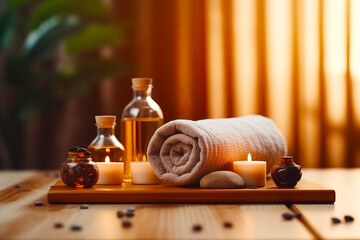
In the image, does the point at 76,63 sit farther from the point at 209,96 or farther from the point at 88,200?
the point at 88,200

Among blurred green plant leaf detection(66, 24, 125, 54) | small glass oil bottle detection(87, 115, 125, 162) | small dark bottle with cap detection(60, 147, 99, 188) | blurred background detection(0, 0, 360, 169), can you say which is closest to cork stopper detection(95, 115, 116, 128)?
small glass oil bottle detection(87, 115, 125, 162)

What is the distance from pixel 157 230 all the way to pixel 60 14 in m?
2.05

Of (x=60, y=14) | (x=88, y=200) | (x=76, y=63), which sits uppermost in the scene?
(x=60, y=14)

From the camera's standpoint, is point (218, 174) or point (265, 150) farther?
point (265, 150)

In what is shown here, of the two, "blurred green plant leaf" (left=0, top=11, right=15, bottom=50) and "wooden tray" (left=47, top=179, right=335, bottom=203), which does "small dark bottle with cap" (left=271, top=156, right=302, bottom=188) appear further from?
"blurred green plant leaf" (left=0, top=11, right=15, bottom=50)

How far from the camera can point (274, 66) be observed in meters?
2.77

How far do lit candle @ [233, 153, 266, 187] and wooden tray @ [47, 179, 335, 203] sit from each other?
0.06m

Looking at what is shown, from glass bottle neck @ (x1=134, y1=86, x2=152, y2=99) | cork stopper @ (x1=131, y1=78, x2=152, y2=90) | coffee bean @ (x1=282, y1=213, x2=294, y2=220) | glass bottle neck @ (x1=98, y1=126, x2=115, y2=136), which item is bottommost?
coffee bean @ (x1=282, y1=213, x2=294, y2=220)

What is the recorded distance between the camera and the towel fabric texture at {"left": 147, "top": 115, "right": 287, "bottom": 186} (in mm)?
966

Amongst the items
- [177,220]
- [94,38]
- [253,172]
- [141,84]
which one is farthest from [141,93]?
[94,38]

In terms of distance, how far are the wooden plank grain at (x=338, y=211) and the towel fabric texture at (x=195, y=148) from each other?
0.16 meters

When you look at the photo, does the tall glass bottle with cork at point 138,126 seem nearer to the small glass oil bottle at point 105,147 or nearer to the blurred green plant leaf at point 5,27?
the small glass oil bottle at point 105,147

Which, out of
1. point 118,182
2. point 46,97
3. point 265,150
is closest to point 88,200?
point 118,182

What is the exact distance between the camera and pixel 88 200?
36.3 inches
